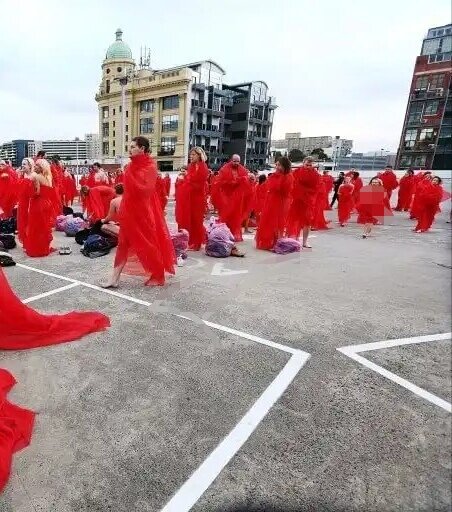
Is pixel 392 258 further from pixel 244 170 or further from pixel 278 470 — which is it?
pixel 278 470

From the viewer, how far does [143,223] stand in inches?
175

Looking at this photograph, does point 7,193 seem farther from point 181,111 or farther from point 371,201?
point 181,111

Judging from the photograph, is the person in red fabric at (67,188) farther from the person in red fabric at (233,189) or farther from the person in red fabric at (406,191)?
the person in red fabric at (406,191)

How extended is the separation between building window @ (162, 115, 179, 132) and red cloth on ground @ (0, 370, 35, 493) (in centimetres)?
6474

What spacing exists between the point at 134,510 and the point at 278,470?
2.28 feet

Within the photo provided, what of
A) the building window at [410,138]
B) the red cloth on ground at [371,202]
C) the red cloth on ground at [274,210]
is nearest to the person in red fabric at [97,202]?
the red cloth on ground at [274,210]

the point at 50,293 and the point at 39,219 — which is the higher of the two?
the point at 39,219

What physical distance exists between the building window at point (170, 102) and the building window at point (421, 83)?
36.3 m

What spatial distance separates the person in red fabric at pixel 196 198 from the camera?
686 cm

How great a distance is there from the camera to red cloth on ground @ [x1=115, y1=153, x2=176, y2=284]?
14.1 feet

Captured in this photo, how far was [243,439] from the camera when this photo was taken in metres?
2.01

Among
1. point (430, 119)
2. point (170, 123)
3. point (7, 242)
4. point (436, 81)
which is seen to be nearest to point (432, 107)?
point (430, 119)

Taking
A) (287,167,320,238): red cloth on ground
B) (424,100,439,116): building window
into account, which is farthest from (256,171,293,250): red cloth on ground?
(424,100,439,116): building window

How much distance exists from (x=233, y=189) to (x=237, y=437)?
605cm
